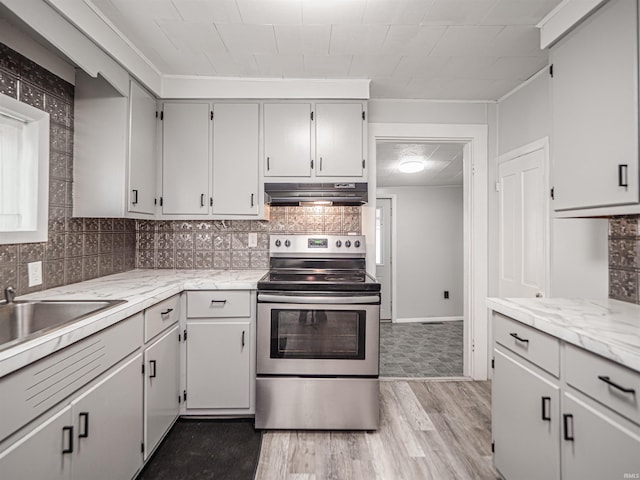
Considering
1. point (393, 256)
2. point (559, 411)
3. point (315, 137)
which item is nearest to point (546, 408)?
point (559, 411)

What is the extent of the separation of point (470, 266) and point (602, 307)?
4.74 ft

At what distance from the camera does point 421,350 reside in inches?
151

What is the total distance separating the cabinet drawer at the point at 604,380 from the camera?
992mm

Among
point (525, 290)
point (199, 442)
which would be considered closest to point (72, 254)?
point (199, 442)

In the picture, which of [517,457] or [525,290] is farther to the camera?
[525,290]

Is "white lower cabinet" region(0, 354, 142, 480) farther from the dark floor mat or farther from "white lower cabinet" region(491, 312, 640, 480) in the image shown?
"white lower cabinet" region(491, 312, 640, 480)

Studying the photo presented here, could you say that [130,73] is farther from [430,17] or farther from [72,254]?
[430,17]

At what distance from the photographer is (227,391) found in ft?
7.36

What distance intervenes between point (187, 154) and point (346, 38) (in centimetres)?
139

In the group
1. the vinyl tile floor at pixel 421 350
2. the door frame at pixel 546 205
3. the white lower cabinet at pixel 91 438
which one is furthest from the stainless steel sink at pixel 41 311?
the door frame at pixel 546 205

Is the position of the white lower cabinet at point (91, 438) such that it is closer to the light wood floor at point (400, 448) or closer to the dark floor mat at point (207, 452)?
the dark floor mat at point (207, 452)

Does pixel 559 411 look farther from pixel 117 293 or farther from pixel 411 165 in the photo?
pixel 411 165

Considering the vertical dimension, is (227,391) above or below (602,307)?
below

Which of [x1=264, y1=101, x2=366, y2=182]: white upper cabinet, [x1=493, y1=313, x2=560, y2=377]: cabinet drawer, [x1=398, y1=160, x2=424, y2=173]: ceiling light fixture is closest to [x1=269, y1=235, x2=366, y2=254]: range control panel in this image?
[x1=264, y1=101, x2=366, y2=182]: white upper cabinet
